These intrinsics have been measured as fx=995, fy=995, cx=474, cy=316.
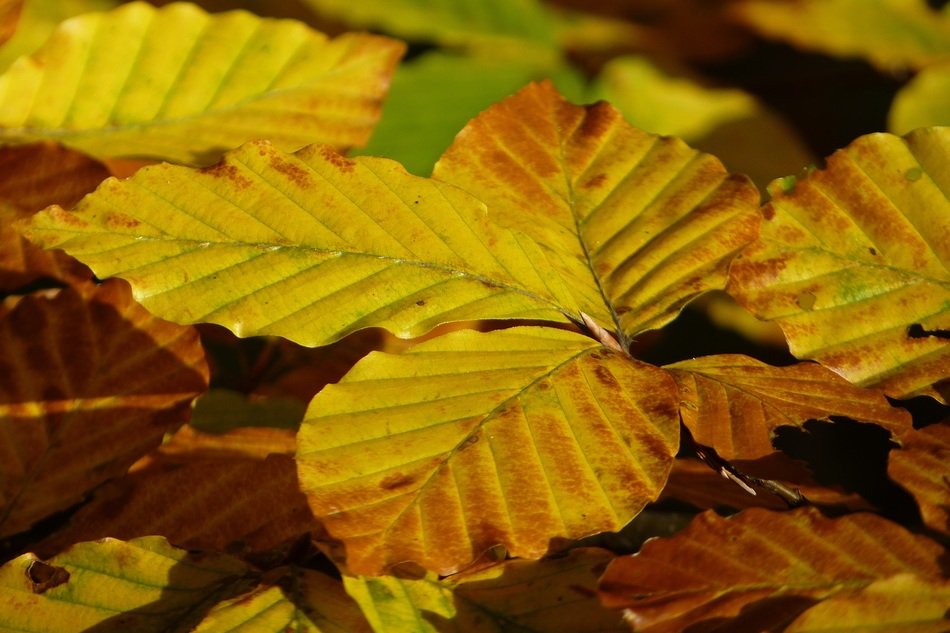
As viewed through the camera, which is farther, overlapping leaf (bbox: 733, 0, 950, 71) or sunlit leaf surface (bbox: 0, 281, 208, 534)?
overlapping leaf (bbox: 733, 0, 950, 71)

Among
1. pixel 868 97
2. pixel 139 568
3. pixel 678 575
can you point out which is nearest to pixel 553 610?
pixel 678 575

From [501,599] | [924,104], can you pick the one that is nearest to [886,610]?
[501,599]

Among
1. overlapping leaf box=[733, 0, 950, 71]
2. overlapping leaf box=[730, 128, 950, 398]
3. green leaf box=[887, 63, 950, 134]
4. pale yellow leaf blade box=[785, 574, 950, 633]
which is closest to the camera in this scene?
pale yellow leaf blade box=[785, 574, 950, 633]

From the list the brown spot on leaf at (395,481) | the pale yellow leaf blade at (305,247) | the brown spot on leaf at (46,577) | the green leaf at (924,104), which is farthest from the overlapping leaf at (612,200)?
the green leaf at (924,104)

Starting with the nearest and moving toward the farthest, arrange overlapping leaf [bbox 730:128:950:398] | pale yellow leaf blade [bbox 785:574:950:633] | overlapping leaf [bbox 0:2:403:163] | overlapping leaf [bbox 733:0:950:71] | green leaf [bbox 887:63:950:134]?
1. pale yellow leaf blade [bbox 785:574:950:633]
2. overlapping leaf [bbox 730:128:950:398]
3. overlapping leaf [bbox 0:2:403:163]
4. green leaf [bbox 887:63:950:134]
5. overlapping leaf [bbox 733:0:950:71]

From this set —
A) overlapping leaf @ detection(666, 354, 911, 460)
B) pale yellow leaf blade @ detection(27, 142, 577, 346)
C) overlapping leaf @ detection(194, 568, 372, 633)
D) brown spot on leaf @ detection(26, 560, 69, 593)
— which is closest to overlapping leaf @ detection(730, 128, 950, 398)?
overlapping leaf @ detection(666, 354, 911, 460)

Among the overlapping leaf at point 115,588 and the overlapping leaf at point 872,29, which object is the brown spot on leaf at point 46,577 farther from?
the overlapping leaf at point 872,29

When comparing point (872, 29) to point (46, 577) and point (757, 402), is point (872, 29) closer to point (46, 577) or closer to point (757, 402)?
point (757, 402)

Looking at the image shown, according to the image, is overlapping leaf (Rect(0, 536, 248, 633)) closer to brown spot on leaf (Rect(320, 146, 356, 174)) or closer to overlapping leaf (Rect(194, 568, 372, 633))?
overlapping leaf (Rect(194, 568, 372, 633))
